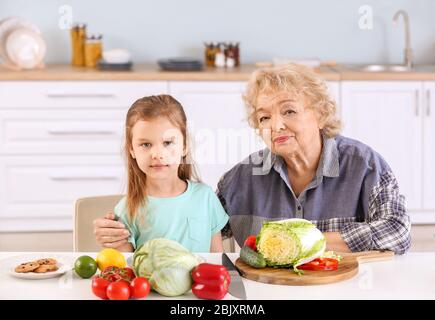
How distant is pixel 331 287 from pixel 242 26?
2.96m

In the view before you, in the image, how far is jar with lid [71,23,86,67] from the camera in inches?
168

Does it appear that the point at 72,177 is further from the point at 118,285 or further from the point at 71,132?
the point at 118,285

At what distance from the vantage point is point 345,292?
5.18ft

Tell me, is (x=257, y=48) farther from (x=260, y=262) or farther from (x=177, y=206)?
(x=260, y=262)

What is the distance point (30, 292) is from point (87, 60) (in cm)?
274

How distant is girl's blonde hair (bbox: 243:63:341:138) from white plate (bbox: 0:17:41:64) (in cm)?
226

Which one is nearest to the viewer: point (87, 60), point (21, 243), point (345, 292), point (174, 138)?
point (345, 292)

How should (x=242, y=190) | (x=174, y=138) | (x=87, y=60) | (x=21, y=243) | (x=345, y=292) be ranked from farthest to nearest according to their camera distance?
(x=87, y=60) → (x=21, y=243) → (x=242, y=190) → (x=174, y=138) → (x=345, y=292)

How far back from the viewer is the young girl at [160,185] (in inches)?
74.8

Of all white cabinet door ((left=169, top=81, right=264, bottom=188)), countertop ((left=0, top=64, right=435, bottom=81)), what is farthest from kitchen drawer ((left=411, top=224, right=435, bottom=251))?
white cabinet door ((left=169, top=81, right=264, bottom=188))

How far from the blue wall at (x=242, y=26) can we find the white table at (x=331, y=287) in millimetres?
2786

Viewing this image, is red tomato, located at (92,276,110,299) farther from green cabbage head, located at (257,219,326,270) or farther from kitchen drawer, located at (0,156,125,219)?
kitchen drawer, located at (0,156,125,219)

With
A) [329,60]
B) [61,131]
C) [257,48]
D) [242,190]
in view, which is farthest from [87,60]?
[242,190]

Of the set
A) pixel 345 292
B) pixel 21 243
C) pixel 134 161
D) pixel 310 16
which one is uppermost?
pixel 310 16
